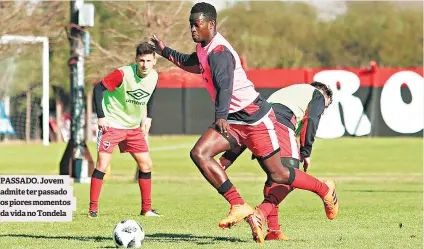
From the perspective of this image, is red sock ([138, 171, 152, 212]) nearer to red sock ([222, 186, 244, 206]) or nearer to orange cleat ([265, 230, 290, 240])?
orange cleat ([265, 230, 290, 240])

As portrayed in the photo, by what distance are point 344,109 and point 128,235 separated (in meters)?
27.7

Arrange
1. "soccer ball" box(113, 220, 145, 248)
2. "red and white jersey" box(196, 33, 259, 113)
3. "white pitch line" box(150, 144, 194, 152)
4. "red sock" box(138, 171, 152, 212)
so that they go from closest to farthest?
"soccer ball" box(113, 220, 145, 248)
"red and white jersey" box(196, 33, 259, 113)
"red sock" box(138, 171, 152, 212)
"white pitch line" box(150, 144, 194, 152)

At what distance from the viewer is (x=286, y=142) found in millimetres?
11977

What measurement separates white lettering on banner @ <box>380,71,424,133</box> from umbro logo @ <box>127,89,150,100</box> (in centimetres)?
2397

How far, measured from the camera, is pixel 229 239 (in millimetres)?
11891

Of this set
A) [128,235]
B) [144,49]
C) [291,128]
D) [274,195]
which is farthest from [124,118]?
[128,235]

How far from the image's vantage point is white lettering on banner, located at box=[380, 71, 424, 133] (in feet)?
126

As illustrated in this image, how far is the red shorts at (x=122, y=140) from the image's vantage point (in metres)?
15.0

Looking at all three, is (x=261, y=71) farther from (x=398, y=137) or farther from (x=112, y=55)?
(x=112, y=55)

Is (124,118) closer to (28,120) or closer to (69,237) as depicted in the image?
(69,237)

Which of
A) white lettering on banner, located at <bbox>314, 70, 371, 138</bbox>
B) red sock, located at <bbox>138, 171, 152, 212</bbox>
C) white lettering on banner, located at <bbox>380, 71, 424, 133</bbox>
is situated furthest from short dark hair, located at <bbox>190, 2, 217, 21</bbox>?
white lettering on banner, located at <bbox>380, 71, 424, 133</bbox>

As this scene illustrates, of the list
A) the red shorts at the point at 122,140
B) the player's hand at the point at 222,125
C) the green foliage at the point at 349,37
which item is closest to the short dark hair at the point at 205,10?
the player's hand at the point at 222,125

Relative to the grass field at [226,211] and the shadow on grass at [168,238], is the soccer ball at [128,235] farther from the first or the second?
the shadow on grass at [168,238]

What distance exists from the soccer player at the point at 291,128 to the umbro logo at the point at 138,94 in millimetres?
2477
